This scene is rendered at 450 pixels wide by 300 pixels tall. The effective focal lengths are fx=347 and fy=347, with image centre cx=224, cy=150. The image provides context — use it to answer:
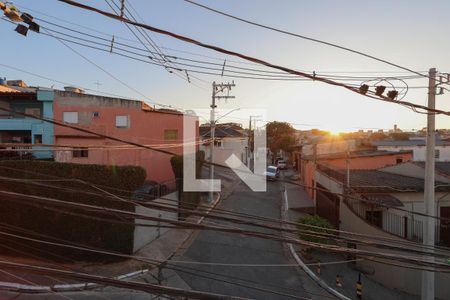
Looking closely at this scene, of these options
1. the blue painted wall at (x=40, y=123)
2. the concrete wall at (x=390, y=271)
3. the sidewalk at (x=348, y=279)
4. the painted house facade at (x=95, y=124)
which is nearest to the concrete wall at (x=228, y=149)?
the painted house facade at (x=95, y=124)

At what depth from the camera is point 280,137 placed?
176 feet

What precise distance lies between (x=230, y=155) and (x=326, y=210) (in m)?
19.3

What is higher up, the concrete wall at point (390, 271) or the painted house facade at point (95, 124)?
the painted house facade at point (95, 124)

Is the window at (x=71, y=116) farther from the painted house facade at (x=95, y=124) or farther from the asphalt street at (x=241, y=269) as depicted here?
the asphalt street at (x=241, y=269)

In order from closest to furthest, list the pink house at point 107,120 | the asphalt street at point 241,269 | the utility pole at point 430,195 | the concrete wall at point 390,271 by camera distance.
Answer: the utility pole at point 430,195 < the asphalt street at point 241,269 < the concrete wall at point 390,271 < the pink house at point 107,120

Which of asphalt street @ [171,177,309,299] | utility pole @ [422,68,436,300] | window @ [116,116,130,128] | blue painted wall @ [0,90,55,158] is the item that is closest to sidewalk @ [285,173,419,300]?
asphalt street @ [171,177,309,299]

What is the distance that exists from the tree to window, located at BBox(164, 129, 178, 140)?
26.5m

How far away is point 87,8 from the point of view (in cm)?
346

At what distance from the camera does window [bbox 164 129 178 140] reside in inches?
1003

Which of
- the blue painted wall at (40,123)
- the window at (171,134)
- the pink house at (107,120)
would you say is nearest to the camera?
the pink house at (107,120)

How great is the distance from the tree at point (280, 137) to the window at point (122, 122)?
2976 cm

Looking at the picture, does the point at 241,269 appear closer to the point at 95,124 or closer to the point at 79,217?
the point at 79,217

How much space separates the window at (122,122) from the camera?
2397 centimetres

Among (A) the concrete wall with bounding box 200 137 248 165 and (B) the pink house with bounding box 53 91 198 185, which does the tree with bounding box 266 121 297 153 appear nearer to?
(A) the concrete wall with bounding box 200 137 248 165
